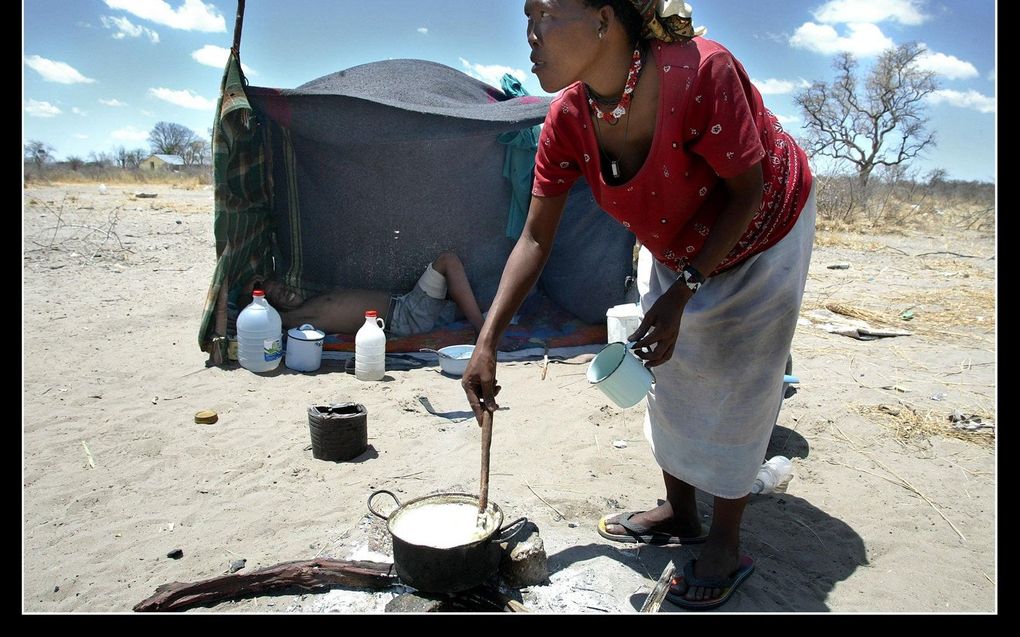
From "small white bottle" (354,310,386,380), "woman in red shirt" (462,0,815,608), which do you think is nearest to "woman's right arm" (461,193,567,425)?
"woman in red shirt" (462,0,815,608)

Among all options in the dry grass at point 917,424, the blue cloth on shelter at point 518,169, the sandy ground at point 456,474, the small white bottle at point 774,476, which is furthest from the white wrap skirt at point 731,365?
the blue cloth on shelter at point 518,169

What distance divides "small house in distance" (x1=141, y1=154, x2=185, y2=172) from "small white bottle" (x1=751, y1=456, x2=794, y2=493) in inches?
1568

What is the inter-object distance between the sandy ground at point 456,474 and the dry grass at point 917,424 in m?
0.02

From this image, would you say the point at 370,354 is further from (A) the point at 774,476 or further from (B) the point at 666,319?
(B) the point at 666,319

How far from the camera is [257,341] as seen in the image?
14.2ft

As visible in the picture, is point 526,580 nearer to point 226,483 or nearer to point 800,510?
point 800,510

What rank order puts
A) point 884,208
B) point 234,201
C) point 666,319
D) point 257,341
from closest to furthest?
point 666,319
point 257,341
point 234,201
point 884,208

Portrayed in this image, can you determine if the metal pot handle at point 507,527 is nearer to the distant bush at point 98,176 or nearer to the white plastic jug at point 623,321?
the white plastic jug at point 623,321

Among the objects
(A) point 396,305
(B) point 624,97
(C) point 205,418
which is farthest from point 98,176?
(B) point 624,97

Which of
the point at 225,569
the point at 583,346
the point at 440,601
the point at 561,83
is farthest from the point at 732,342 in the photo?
the point at 583,346

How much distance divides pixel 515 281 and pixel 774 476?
150 cm

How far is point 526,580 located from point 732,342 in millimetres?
969

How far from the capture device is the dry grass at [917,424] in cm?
340

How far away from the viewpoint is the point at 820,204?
15.1m
